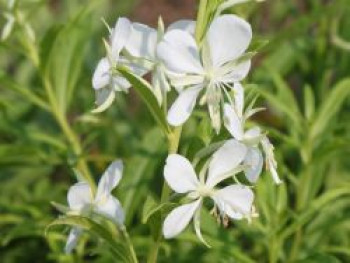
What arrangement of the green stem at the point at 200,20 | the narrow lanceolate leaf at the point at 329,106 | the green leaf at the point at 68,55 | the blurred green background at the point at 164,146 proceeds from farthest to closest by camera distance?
the green leaf at the point at 68,55 → the narrow lanceolate leaf at the point at 329,106 → the blurred green background at the point at 164,146 → the green stem at the point at 200,20

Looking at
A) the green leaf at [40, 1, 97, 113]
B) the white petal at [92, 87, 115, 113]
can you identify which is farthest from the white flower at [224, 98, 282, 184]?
the green leaf at [40, 1, 97, 113]

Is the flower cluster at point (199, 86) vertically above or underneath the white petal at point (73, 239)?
above

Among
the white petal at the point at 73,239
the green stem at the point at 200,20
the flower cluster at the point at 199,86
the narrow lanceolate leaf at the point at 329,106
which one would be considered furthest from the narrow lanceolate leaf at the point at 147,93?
the narrow lanceolate leaf at the point at 329,106

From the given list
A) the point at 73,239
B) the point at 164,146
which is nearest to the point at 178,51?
the point at 73,239

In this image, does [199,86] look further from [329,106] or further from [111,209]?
[329,106]

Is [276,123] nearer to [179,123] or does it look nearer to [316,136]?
[316,136]

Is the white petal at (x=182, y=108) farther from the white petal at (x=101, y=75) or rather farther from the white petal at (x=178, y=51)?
the white petal at (x=101, y=75)

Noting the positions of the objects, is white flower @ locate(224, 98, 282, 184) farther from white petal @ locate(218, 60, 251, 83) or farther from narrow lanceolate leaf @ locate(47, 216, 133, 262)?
narrow lanceolate leaf @ locate(47, 216, 133, 262)
